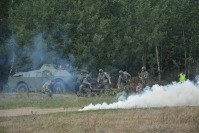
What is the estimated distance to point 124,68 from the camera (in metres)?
41.5

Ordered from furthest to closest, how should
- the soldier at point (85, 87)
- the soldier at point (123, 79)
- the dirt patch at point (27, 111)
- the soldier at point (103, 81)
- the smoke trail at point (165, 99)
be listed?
the soldier at point (123, 79) → the soldier at point (103, 81) → the soldier at point (85, 87) → the smoke trail at point (165, 99) → the dirt patch at point (27, 111)

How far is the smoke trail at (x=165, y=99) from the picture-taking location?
18266 mm

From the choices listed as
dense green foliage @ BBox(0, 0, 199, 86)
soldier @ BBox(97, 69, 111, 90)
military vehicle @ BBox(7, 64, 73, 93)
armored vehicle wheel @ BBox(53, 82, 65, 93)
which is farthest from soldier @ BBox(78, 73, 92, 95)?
dense green foliage @ BBox(0, 0, 199, 86)

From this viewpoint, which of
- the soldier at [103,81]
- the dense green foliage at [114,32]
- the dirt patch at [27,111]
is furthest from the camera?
the dense green foliage at [114,32]

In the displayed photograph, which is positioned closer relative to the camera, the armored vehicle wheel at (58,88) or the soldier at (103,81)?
the soldier at (103,81)

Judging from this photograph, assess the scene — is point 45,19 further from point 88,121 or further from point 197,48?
point 88,121

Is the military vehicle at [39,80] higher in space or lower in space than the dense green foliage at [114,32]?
lower

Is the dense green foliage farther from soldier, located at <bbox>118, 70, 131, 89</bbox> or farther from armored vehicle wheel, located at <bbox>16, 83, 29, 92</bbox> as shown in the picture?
soldier, located at <bbox>118, 70, 131, 89</bbox>

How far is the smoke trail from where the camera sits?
1827 cm

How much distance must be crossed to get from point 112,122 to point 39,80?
58.1 feet

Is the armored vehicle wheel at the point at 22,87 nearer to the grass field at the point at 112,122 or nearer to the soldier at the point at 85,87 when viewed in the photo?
the soldier at the point at 85,87

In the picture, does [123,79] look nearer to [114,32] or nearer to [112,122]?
[114,32]

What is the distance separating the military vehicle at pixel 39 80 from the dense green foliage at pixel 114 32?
4.56m

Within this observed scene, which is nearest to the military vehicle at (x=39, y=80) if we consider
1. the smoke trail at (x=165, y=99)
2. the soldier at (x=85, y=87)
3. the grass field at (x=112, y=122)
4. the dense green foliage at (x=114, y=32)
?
the soldier at (x=85, y=87)
